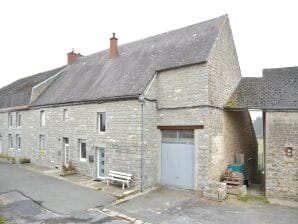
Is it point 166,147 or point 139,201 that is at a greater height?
point 166,147

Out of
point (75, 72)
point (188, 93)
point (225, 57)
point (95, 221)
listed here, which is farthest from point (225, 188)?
point (75, 72)

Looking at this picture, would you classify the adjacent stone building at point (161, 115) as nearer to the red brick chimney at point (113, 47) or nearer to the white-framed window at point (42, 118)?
the red brick chimney at point (113, 47)

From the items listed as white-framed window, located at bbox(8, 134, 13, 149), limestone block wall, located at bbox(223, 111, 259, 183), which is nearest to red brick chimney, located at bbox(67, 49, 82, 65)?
white-framed window, located at bbox(8, 134, 13, 149)

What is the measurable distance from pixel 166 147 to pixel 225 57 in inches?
236

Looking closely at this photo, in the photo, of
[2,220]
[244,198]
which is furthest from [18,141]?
[244,198]

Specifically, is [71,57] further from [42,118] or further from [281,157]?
[281,157]

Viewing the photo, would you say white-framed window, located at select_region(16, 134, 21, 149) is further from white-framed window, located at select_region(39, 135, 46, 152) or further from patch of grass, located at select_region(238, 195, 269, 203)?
patch of grass, located at select_region(238, 195, 269, 203)

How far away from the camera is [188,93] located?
1302 cm

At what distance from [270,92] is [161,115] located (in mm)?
5712

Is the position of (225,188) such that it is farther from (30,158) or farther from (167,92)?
(30,158)

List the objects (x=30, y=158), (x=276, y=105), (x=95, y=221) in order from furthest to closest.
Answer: (x=30, y=158), (x=276, y=105), (x=95, y=221)

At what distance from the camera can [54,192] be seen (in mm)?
12617

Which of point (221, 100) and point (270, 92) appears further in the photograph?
point (221, 100)

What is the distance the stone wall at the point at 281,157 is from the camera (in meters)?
11.5
